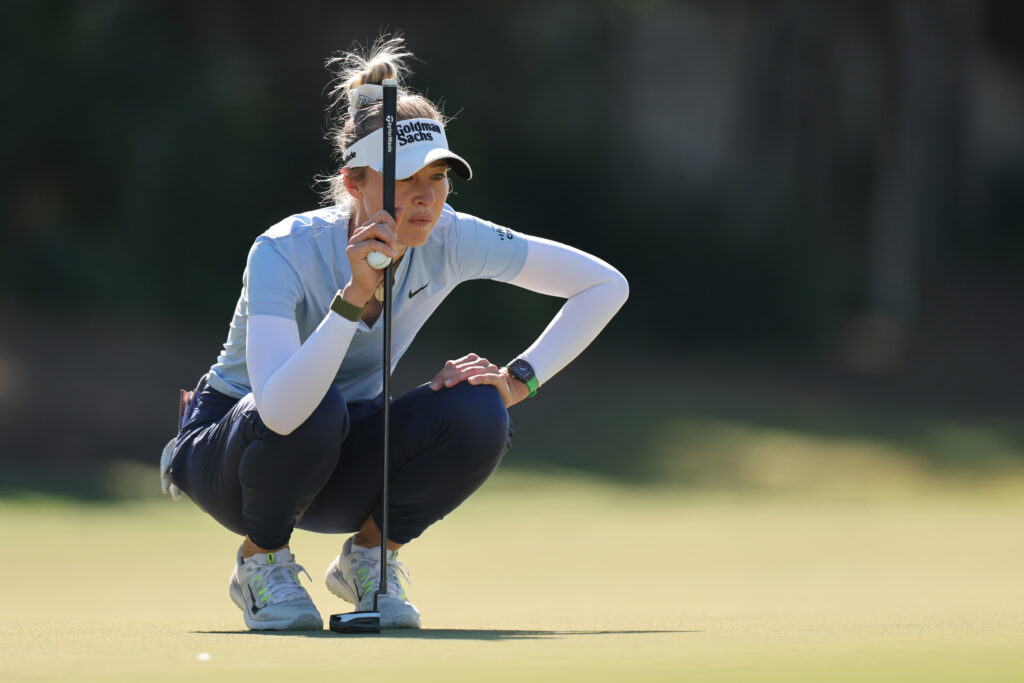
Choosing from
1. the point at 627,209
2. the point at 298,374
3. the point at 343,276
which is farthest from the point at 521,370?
the point at 627,209

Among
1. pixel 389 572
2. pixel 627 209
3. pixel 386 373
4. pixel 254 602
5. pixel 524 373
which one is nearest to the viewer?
pixel 386 373

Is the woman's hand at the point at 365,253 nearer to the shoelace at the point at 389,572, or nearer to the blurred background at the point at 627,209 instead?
the shoelace at the point at 389,572

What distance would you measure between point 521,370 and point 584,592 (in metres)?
1.18

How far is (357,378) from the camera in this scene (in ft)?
11.3

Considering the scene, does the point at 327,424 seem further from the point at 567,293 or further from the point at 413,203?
the point at 567,293

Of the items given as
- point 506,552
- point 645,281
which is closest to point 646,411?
point 645,281

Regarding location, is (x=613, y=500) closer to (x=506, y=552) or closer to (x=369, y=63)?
(x=506, y=552)

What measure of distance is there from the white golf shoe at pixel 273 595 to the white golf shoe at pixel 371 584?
0.15 meters

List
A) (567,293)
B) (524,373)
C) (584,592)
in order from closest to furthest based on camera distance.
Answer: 1. (524,373)
2. (567,293)
3. (584,592)

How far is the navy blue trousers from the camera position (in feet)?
10.1

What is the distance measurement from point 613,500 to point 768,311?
520cm

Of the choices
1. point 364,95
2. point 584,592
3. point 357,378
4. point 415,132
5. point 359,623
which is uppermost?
point 364,95

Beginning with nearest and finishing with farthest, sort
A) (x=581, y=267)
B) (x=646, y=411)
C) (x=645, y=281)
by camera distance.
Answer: (x=581, y=267)
(x=646, y=411)
(x=645, y=281)

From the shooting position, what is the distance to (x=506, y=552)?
561 cm
